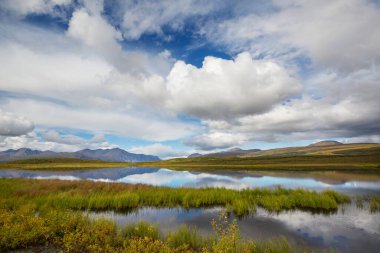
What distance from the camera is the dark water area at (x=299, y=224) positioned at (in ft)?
49.9

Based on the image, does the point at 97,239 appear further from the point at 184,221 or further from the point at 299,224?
the point at 299,224

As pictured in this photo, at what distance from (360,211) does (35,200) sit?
3144cm

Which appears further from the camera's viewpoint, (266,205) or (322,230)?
(266,205)

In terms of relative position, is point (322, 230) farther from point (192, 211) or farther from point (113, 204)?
point (113, 204)

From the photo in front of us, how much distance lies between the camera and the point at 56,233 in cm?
1434

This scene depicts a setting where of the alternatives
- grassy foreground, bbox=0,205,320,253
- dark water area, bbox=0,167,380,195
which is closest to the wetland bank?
grassy foreground, bbox=0,205,320,253

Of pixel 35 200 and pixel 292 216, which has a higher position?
pixel 35 200

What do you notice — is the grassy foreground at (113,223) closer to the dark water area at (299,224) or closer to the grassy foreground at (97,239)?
the grassy foreground at (97,239)

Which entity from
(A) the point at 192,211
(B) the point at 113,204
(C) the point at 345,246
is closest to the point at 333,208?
(C) the point at 345,246

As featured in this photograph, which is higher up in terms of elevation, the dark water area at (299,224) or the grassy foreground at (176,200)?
the grassy foreground at (176,200)

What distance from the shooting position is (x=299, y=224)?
18922 millimetres

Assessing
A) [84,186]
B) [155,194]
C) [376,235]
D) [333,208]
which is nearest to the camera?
[376,235]

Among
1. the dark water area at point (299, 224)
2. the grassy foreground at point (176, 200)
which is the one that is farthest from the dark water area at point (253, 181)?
the dark water area at point (299, 224)

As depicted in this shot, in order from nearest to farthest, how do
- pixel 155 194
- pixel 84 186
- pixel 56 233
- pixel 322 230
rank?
pixel 56 233 → pixel 322 230 → pixel 155 194 → pixel 84 186
